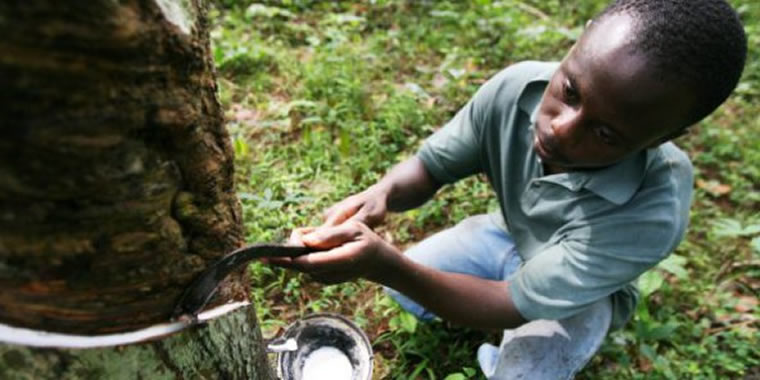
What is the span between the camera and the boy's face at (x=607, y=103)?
4.36 feet

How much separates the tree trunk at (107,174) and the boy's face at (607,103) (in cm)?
90

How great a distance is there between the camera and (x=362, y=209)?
1870 mm

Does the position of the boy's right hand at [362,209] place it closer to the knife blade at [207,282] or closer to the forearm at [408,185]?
the forearm at [408,185]

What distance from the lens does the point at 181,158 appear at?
98 cm

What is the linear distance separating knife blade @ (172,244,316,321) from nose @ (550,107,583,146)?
0.84 m

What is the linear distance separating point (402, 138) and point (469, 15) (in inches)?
61.9

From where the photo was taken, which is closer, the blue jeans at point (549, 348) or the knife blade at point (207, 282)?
the knife blade at point (207, 282)

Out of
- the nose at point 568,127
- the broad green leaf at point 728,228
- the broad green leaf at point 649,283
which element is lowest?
the broad green leaf at point 649,283

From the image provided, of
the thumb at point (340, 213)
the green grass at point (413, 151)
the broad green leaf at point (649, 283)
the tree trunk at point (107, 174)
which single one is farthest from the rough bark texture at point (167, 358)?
the broad green leaf at point (649, 283)

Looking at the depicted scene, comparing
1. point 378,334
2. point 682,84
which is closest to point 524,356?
point 378,334

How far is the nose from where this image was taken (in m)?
1.45

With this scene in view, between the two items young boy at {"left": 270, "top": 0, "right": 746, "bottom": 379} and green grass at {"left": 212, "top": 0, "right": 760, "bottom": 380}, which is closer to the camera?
young boy at {"left": 270, "top": 0, "right": 746, "bottom": 379}

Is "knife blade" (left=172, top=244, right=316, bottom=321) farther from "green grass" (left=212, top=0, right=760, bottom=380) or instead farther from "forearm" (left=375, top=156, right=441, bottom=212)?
"forearm" (left=375, top=156, right=441, bottom=212)

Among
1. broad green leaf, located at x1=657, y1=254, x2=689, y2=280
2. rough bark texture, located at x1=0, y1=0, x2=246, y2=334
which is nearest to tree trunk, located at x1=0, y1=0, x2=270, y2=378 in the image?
rough bark texture, located at x1=0, y1=0, x2=246, y2=334
